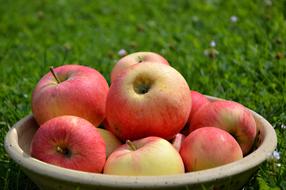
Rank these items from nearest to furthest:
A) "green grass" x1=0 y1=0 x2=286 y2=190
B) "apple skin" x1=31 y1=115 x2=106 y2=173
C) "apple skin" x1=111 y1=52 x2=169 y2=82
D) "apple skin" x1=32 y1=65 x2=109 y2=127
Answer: "apple skin" x1=31 y1=115 x2=106 y2=173, "apple skin" x1=32 y1=65 x2=109 y2=127, "apple skin" x1=111 y1=52 x2=169 y2=82, "green grass" x1=0 y1=0 x2=286 y2=190

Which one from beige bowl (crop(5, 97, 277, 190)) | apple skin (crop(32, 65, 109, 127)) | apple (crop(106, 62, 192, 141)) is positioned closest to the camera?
beige bowl (crop(5, 97, 277, 190))

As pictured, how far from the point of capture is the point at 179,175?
6.21ft

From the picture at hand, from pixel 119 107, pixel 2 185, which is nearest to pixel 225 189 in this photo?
pixel 119 107

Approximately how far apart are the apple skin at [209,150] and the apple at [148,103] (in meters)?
0.13

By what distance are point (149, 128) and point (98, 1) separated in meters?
3.67

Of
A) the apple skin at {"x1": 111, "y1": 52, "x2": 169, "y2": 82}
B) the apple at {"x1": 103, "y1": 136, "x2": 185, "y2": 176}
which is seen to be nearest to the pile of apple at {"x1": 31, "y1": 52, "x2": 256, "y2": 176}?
the apple at {"x1": 103, "y1": 136, "x2": 185, "y2": 176}

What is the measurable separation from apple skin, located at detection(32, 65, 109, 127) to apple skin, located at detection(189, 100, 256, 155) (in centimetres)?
46

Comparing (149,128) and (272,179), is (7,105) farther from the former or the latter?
(272,179)

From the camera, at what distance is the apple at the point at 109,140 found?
2.30 m

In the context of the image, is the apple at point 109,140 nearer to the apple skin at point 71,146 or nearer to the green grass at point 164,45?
the apple skin at point 71,146

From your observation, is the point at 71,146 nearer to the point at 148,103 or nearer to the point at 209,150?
the point at 148,103

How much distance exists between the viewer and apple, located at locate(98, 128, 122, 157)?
7.55 ft

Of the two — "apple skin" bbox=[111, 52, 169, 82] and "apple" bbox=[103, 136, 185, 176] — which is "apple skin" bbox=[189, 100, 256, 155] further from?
"apple skin" bbox=[111, 52, 169, 82]

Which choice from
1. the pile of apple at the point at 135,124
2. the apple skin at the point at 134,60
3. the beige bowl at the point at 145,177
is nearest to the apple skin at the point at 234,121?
the pile of apple at the point at 135,124
